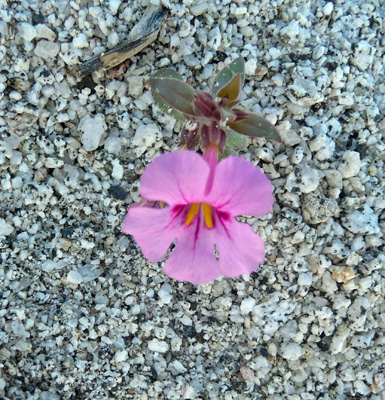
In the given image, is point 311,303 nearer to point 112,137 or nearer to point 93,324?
point 93,324

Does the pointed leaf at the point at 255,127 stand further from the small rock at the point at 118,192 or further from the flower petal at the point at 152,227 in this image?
the small rock at the point at 118,192

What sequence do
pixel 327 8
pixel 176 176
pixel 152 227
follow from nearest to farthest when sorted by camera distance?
pixel 176 176, pixel 152 227, pixel 327 8

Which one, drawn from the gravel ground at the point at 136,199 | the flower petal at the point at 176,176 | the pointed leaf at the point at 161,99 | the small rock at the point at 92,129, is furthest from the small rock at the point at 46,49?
the flower petal at the point at 176,176

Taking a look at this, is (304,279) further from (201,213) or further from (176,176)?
(176,176)

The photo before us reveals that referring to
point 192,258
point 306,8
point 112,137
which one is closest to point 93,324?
point 192,258

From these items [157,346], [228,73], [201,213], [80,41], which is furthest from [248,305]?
[80,41]

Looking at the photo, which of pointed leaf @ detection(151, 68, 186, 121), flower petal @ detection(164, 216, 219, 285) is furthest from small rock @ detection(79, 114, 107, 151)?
flower petal @ detection(164, 216, 219, 285)

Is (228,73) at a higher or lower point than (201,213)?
higher


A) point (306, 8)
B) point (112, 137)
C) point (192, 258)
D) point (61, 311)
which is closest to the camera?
point (192, 258)
